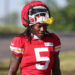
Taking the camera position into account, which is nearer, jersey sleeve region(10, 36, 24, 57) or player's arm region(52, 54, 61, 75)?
jersey sleeve region(10, 36, 24, 57)

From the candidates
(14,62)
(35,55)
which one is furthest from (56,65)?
(14,62)

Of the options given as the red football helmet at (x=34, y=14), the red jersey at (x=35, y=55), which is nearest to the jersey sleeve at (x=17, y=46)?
the red jersey at (x=35, y=55)

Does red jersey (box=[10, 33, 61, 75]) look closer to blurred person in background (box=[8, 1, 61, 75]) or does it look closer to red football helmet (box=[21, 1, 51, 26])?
blurred person in background (box=[8, 1, 61, 75])

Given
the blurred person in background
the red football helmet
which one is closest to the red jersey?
the blurred person in background

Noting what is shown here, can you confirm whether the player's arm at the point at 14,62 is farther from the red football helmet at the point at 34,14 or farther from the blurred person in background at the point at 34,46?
the red football helmet at the point at 34,14

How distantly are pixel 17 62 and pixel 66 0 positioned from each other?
5891 cm

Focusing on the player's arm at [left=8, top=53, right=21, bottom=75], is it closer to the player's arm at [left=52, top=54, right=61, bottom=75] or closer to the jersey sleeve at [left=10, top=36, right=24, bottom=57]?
the jersey sleeve at [left=10, top=36, right=24, bottom=57]

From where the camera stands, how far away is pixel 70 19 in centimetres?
5653

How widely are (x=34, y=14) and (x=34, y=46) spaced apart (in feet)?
1.16

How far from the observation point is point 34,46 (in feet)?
12.5

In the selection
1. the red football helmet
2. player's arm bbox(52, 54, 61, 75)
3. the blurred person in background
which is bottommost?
player's arm bbox(52, 54, 61, 75)

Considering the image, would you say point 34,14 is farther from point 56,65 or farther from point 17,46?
point 56,65

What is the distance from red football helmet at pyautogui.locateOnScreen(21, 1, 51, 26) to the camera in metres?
3.74

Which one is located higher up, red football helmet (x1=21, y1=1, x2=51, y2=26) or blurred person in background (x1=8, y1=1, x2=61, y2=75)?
red football helmet (x1=21, y1=1, x2=51, y2=26)
